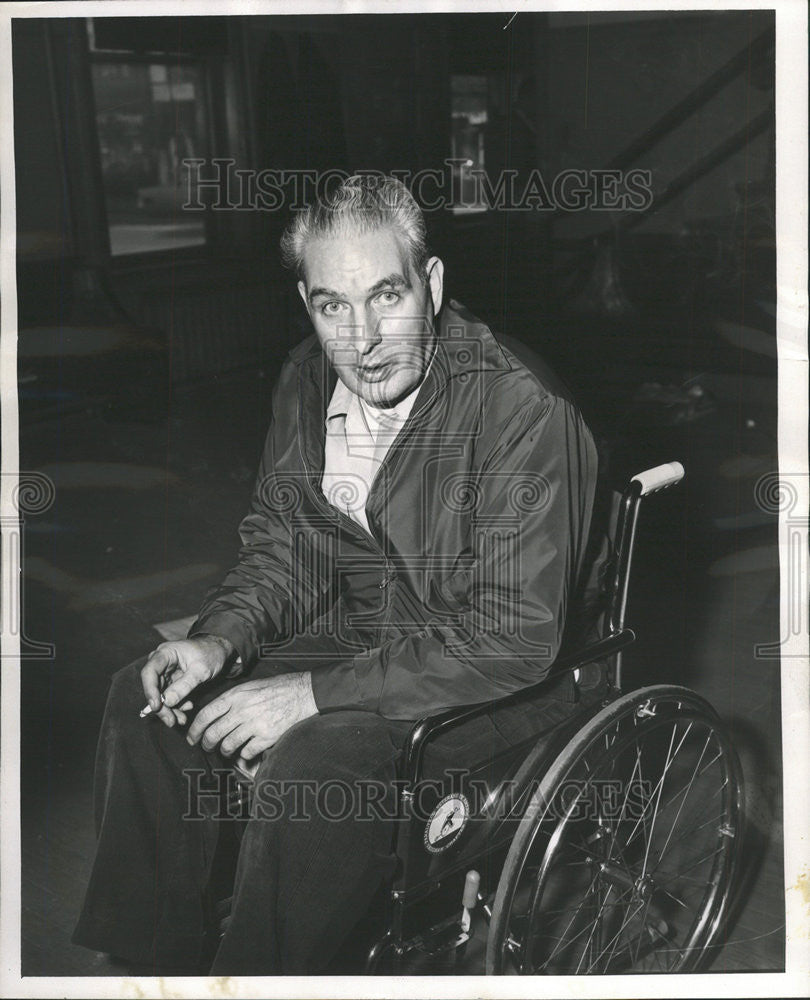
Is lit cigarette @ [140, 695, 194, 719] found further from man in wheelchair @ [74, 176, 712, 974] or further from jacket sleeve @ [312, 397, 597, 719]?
jacket sleeve @ [312, 397, 597, 719]

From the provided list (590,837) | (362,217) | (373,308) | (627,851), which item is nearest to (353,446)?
(373,308)

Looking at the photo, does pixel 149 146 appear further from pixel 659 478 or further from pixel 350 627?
pixel 659 478

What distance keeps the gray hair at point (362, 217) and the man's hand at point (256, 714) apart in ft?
2.08

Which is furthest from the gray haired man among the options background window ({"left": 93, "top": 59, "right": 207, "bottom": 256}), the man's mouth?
background window ({"left": 93, "top": 59, "right": 207, "bottom": 256})

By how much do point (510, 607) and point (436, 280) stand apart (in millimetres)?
515

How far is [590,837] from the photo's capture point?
148cm

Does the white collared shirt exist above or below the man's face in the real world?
below

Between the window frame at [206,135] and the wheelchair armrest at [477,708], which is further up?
the window frame at [206,135]

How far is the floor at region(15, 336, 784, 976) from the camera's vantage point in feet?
4.86

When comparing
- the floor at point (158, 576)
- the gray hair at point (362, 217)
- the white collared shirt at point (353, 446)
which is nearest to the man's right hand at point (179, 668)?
the floor at point (158, 576)

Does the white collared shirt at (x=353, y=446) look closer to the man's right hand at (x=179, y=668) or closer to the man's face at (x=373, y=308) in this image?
the man's face at (x=373, y=308)

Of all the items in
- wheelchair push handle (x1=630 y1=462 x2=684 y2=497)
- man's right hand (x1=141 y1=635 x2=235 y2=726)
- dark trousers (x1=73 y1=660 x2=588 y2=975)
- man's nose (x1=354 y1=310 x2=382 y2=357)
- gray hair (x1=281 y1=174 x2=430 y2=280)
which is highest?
gray hair (x1=281 y1=174 x2=430 y2=280)

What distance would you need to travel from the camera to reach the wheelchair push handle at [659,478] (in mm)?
1408

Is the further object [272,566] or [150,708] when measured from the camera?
[272,566]
